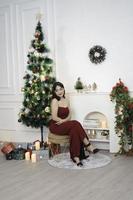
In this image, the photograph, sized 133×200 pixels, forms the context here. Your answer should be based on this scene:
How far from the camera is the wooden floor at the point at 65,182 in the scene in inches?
130

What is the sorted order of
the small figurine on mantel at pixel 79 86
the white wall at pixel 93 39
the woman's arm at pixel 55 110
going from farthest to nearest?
the small figurine on mantel at pixel 79 86 → the white wall at pixel 93 39 → the woman's arm at pixel 55 110

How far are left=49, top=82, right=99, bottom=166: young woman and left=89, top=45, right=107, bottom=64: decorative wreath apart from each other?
82 cm

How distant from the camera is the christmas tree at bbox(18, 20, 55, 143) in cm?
535

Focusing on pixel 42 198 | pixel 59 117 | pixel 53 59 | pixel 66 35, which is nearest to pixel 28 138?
pixel 59 117

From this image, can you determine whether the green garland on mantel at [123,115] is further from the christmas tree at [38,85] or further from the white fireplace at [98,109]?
the christmas tree at [38,85]

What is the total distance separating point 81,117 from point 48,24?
1.83 m

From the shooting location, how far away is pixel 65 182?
374cm

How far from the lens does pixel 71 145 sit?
450 centimetres

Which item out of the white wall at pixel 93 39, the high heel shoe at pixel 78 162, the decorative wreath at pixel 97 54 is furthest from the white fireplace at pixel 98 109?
the high heel shoe at pixel 78 162

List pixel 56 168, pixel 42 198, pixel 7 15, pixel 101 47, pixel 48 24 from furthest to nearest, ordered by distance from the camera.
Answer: pixel 7 15
pixel 48 24
pixel 101 47
pixel 56 168
pixel 42 198

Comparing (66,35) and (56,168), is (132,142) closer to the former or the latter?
(56,168)

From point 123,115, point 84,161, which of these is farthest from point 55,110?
point 123,115

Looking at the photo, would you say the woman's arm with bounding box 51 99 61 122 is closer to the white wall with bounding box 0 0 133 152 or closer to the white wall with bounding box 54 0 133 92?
the white wall with bounding box 0 0 133 152

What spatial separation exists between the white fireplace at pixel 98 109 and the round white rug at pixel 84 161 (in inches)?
13.2
